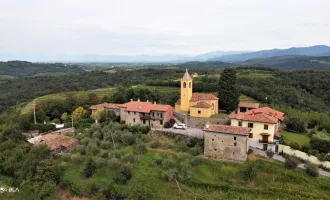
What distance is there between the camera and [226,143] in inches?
1075

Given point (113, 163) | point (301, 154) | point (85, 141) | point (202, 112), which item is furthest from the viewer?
point (202, 112)

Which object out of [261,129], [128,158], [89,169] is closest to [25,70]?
[89,169]

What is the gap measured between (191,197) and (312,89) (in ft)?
183

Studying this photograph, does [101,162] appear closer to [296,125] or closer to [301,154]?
[301,154]

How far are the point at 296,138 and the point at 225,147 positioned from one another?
1061 centimetres

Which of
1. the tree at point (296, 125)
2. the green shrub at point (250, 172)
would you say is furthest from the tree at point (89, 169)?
the tree at point (296, 125)

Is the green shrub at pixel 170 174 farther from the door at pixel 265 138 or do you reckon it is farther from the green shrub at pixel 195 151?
the door at pixel 265 138

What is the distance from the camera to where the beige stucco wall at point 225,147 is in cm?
2664

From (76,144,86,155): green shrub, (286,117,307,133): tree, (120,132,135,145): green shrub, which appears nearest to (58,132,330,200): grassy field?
(76,144,86,155): green shrub

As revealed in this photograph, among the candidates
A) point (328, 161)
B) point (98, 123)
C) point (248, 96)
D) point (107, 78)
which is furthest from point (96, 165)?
point (107, 78)

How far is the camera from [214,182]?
81.4 ft

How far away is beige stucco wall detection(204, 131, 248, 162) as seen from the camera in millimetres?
26641

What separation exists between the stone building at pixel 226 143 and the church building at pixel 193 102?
7274 millimetres

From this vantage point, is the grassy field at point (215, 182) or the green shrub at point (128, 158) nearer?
the grassy field at point (215, 182)
